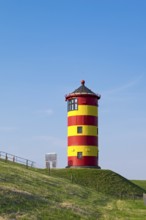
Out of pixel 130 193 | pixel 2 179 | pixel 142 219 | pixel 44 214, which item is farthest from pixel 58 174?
pixel 44 214

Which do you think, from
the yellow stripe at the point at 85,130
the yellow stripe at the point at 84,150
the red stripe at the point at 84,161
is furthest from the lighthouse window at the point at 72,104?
the red stripe at the point at 84,161

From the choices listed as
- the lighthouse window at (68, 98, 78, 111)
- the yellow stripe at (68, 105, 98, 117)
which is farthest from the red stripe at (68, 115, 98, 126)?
the lighthouse window at (68, 98, 78, 111)

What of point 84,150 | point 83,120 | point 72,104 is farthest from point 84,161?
point 72,104

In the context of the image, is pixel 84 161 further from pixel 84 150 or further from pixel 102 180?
pixel 102 180

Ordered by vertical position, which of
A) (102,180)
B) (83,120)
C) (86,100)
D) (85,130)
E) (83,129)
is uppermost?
(86,100)

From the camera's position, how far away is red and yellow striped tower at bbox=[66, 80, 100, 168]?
59.7 m

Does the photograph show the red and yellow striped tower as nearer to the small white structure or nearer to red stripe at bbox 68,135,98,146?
red stripe at bbox 68,135,98,146

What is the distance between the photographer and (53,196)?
30.1 metres

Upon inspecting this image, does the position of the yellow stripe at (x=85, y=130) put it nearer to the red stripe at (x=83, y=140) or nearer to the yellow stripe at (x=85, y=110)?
the red stripe at (x=83, y=140)

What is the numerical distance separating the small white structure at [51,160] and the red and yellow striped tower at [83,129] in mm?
5743

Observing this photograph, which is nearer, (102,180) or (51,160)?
(102,180)

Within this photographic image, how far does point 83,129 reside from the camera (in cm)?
5984

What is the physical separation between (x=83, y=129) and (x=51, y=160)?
33.8ft

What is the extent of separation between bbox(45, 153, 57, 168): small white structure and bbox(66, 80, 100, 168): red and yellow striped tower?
226 inches
